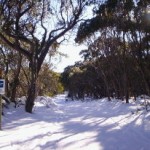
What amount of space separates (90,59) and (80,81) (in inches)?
982

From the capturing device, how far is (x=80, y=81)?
248 feet

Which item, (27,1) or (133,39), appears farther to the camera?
(133,39)

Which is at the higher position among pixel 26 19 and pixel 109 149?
pixel 26 19

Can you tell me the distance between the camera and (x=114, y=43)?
40.2 meters

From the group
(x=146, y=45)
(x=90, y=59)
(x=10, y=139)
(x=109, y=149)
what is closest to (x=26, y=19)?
(x=146, y=45)

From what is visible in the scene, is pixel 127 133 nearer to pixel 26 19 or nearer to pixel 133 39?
pixel 26 19

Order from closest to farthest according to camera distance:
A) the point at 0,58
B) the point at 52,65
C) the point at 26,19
Answer: the point at 26,19 < the point at 0,58 < the point at 52,65

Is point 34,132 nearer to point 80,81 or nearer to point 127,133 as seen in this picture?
point 127,133

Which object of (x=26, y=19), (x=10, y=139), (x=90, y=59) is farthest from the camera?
(x=90, y=59)

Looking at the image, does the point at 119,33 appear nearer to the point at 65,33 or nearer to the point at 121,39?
the point at 121,39

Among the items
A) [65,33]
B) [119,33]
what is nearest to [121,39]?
[119,33]

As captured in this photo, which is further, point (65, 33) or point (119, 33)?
point (119, 33)

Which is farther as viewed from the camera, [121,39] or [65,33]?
[121,39]

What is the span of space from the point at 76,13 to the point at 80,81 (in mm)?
51268
